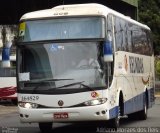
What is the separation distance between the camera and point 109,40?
15703 mm

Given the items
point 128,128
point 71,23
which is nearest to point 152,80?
point 128,128

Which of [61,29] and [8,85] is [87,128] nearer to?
[61,29]

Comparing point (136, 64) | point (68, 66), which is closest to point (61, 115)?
point (68, 66)

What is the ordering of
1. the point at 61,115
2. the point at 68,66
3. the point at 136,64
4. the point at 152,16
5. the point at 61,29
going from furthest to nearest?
1. the point at 152,16
2. the point at 136,64
3. the point at 61,29
4. the point at 68,66
5. the point at 61,115

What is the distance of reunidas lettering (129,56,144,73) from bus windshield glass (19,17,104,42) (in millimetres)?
3604

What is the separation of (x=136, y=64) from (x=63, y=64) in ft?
16.9

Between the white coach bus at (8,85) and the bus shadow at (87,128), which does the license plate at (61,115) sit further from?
the white coach bus at (8,85)

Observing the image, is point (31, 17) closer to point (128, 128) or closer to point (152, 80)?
point (128, 128)

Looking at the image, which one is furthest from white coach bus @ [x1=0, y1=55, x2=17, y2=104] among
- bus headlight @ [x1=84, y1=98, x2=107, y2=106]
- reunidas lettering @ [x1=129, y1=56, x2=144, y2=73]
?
bus headlight @ [x1=84, y1=98, x2=107, y2=106]

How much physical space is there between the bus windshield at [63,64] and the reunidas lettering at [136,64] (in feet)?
12.4

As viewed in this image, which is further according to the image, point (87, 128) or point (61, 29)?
point (87, 128)

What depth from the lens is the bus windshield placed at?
15.6 m

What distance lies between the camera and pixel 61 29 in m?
16.2

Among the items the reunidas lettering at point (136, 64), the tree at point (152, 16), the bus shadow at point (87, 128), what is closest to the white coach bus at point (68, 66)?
the bus shadow at point (87, 128)
